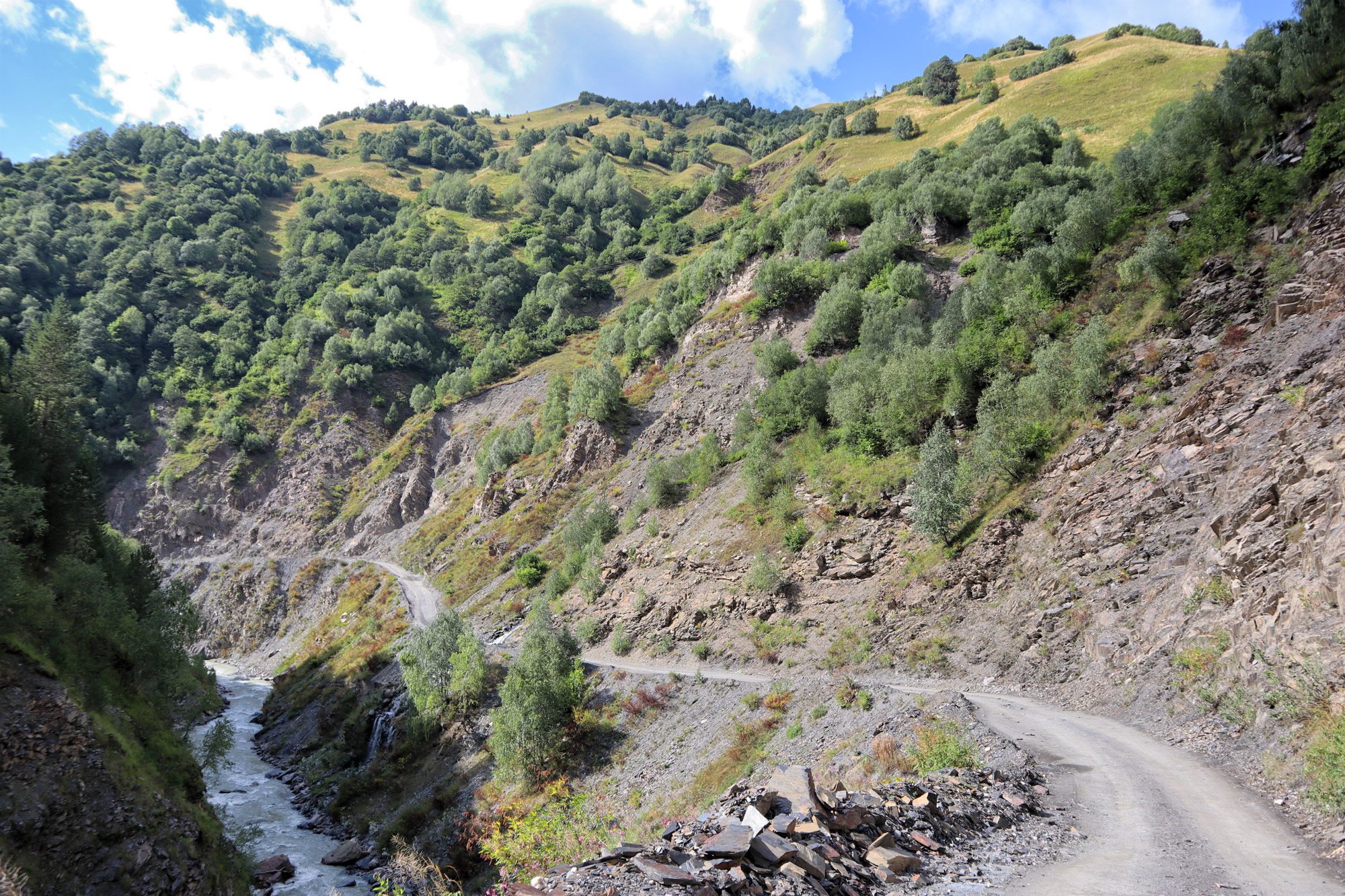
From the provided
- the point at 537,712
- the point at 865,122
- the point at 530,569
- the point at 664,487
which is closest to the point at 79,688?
the point at 537,712

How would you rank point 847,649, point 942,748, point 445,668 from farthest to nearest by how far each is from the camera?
point 445,668 < point 847,649 < point 942,748

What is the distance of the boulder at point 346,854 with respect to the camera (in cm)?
2634

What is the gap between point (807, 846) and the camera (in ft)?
24.7

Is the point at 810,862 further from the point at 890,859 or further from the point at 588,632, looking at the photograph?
the point at 588,632

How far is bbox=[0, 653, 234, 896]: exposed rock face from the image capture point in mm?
14227

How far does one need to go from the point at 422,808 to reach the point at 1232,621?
33132 millimetres

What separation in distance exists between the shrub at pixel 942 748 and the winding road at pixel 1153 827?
1.17 meters

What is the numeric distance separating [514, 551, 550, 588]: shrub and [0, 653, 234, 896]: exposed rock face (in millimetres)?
28282

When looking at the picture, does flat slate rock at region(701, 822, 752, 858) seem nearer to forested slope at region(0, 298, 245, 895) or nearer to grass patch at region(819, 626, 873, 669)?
forested slope at region(0, 298, 245, 895)

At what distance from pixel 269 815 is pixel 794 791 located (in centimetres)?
3708

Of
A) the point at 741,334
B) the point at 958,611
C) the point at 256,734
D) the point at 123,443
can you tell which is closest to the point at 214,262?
the point at 123,443

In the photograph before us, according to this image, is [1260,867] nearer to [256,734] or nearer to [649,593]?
[649,593]

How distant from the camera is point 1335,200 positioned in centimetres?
2012

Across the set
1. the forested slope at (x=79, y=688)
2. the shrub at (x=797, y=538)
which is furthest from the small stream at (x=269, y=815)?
the shrub at (x=797, y=538)
